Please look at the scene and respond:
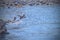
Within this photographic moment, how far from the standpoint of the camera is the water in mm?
2213

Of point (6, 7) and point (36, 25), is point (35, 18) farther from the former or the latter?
point (6, 7)

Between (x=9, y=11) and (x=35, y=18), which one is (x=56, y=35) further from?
(x=9, y=11)

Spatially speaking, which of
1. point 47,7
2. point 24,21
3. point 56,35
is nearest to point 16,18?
point 24,21

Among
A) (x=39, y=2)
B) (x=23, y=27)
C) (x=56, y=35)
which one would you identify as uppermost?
(x=39, y=2)

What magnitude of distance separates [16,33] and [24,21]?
7.8 inches

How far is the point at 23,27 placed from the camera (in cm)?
222

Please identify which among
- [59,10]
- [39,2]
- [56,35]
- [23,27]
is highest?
[39,2]

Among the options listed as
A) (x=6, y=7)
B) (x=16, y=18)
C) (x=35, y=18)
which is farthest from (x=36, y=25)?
(x=6, y=7)

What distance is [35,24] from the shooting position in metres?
2.23

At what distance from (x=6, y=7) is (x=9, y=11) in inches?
2.7

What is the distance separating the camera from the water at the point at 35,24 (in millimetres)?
2213

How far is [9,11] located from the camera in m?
2.23

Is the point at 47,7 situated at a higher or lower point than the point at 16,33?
higher

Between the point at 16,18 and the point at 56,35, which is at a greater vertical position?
the point at 16,18
